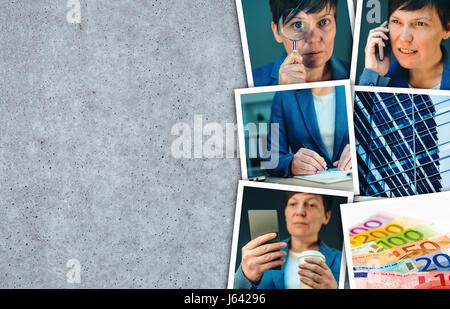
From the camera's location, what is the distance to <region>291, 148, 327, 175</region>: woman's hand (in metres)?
0.89

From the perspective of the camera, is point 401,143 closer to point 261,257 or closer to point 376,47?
point 376,47

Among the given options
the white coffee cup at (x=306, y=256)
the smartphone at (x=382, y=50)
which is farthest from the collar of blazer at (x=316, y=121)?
the white coffee cup at (x=306, y=256)

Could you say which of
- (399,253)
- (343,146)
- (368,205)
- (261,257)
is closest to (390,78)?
(343,146)

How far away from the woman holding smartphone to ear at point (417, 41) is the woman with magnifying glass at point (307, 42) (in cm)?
10

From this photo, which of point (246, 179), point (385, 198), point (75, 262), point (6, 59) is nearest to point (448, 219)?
point (385, 198)

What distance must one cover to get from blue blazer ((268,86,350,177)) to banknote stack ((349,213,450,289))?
176 mm

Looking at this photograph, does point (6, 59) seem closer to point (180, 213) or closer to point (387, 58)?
point (180, 213)

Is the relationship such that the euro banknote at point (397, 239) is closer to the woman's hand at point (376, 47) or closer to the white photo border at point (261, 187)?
the white photo border at point (261, 187)

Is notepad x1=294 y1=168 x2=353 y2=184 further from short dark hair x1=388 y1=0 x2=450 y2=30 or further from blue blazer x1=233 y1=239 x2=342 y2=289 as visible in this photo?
short dark hair x1=388 y1=0 x2=450 y2=30

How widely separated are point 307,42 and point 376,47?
15cm

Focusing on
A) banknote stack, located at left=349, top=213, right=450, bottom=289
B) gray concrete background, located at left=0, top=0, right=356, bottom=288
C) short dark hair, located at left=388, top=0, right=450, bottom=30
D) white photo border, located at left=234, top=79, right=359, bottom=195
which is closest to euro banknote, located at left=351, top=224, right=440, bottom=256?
banknote stack, located at left=349, top=213, right=450, bottom=289

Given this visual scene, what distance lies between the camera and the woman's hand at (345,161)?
0.88 meters

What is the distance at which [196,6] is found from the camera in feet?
3.02

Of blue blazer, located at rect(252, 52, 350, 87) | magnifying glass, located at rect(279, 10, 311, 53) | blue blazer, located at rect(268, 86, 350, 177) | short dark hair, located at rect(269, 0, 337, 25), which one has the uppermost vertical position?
short dark hair, located at rect(269, 0, 337, 25)
